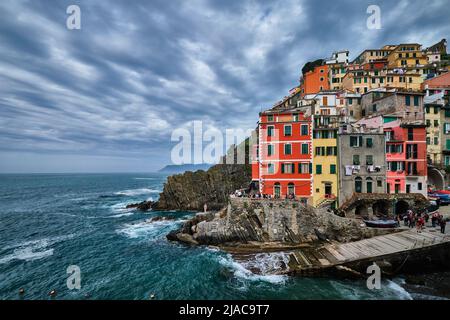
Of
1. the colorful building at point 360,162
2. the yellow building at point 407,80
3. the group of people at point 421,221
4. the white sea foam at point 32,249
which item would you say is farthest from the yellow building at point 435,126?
the white sea foam at point 32,249

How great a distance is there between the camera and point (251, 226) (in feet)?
91.9

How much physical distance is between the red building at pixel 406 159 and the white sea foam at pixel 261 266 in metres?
22.1

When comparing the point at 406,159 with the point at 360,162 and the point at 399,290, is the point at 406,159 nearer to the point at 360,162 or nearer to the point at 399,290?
the point at 360,162

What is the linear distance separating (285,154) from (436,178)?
1202 inches

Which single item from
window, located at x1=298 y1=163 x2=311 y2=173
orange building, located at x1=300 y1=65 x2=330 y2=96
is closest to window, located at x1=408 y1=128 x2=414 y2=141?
window, located at x1=298 y1=163 x2=311 y2=173

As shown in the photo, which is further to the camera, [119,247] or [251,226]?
[119,247]

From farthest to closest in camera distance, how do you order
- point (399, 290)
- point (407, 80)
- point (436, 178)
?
point (407, 80), point (436, 178), point (399, 290)

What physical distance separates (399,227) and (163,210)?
5112 cm

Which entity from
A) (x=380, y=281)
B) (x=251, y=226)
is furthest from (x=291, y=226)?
(x=380, y=281)

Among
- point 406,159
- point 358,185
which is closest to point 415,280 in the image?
point 358,185

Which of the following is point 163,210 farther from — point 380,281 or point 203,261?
point 380,281

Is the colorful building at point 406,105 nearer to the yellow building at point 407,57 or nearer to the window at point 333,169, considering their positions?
the window at point 333,169

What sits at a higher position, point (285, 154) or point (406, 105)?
point (406, 105)

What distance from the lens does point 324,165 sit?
30969mm
